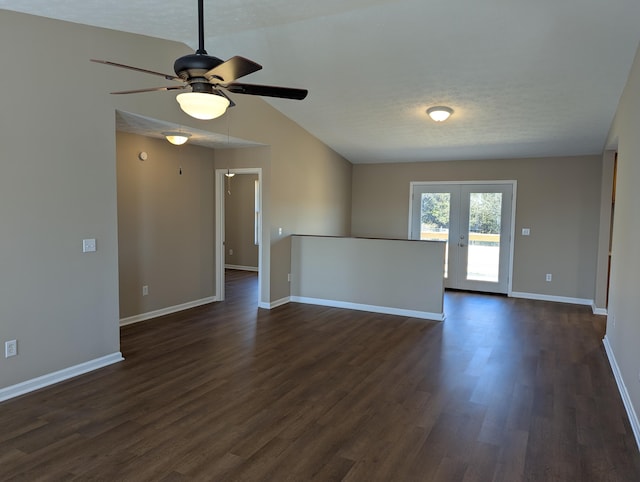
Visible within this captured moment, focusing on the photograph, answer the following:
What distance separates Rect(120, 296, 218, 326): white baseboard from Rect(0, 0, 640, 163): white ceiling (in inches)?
118

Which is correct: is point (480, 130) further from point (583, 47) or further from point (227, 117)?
point (227, 117)

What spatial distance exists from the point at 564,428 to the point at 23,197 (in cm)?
428

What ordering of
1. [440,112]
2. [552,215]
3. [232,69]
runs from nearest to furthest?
1. [232,69]
2. [440,112]
3. [552,215]

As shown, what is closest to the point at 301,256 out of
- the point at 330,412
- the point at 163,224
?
the point at 163,224

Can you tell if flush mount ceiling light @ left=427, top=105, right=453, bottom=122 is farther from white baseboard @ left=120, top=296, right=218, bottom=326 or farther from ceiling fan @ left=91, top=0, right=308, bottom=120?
white baseboard @ left=120, top=296, right=218, bottom=326

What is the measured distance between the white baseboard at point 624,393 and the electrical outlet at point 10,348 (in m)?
4.42

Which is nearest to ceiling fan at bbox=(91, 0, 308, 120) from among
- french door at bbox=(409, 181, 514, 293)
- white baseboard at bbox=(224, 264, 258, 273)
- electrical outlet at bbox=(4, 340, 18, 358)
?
electrical outlet at bbox=(4, 340, 18, 358)

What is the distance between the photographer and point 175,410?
3.00m

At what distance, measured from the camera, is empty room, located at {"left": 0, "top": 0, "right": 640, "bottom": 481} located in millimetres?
2607

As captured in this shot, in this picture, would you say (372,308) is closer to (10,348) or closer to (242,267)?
(10,348)

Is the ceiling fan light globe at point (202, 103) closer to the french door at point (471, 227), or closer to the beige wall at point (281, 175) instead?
the beige wall at point (281, 175)

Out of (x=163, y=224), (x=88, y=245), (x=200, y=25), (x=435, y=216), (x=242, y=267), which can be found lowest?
(x=242, y=267)

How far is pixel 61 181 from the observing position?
11.2 feet

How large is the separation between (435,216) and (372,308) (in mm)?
2732
